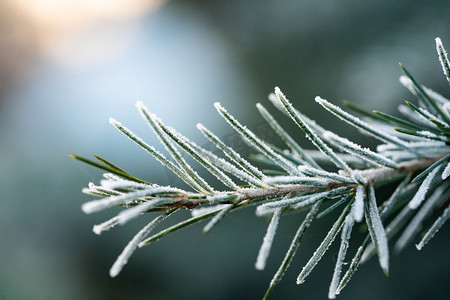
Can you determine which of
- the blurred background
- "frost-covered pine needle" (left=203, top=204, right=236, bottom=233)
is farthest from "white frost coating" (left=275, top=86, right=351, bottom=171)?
the blurred background

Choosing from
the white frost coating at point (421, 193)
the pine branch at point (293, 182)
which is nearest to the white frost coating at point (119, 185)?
the pine branch at point (293, 182)

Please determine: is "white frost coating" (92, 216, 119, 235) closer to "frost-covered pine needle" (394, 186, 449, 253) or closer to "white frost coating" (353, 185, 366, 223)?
"white frost coating" (353, 185, 366, 223)

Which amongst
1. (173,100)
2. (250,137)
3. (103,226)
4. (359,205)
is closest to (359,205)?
(359,205)

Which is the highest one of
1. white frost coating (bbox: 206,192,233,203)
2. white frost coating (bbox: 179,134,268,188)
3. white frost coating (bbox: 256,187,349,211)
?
white frost coating (bbox: 179,134,268,188)

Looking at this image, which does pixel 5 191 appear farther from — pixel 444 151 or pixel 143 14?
pixel 444 151

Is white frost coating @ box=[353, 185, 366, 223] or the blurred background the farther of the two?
the blurred background

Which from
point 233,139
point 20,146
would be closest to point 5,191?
point 20,146

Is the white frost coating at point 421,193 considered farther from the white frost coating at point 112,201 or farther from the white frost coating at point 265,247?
the white frost coating at point 112,201
